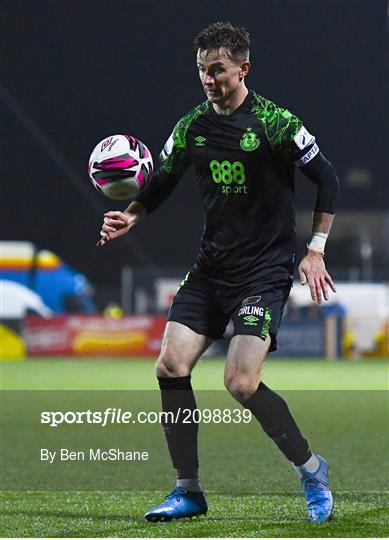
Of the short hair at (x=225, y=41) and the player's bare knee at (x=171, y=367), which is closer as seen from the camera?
the short hair at (x=225, y=41)

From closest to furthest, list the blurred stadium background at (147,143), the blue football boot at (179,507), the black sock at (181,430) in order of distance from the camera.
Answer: the blue football boot at (179,507)
the black sock at (181,430)
the blurred stadium background at (147,143)

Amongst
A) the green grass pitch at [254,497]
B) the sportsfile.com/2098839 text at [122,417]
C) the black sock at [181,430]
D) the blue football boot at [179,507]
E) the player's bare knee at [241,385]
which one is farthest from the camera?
the sportsfile.com/2098839 text at [122,417]

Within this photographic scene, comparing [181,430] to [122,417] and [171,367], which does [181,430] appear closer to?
[171,367]

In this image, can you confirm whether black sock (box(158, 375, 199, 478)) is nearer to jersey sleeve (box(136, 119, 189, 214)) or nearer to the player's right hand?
the player's right hand

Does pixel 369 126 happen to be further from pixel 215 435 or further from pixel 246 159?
pixel 246 159

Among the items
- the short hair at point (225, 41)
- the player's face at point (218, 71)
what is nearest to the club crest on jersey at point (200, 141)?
the player's face at point (218, 71)

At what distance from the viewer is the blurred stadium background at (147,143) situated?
48.2 feet

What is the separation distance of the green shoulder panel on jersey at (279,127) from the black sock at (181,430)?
1.07 metres

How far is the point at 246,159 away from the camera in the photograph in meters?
4.67

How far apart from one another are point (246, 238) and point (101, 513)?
1.37 metres

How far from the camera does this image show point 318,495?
458 centimetres

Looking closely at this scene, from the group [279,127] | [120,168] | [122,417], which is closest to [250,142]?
[279,127]

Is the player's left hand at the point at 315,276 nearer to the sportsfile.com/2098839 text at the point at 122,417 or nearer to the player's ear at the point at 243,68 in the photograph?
the player's ear at the point at 243,68

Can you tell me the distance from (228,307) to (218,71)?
1010mm
